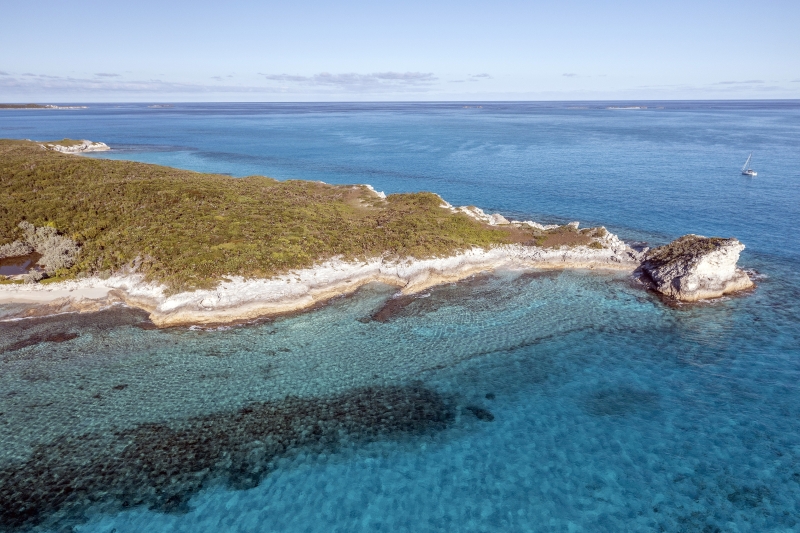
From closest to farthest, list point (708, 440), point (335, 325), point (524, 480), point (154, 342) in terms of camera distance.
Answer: point (524, 480) → point (708, 440) → point (154, 342) → point (335, 325)

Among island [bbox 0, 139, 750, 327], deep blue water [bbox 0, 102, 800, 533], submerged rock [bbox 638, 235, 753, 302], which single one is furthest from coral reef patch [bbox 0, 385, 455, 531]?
submerged rock [bbox 638, 235, 753, 302]

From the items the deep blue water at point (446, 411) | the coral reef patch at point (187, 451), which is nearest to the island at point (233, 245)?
the deep blue water at point (446, 411)

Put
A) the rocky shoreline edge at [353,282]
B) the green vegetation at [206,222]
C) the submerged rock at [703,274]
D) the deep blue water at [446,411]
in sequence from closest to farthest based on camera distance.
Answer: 1. the deep blue water at [446,411]
2. the rocky shoreline edge at [353,282]
3. the submerged rock at [703,274]
4. the green vegetation at [206,222]

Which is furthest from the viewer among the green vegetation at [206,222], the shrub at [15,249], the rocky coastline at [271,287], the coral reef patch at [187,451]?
the shrub at [15,249]

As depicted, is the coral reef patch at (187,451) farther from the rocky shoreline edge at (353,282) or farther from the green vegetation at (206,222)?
the green vegetation at (206,222)

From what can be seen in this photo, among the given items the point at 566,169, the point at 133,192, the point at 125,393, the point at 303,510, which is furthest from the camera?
the point at 566,169

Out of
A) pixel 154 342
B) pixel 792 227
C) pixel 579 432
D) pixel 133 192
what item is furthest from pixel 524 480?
pixel 792 227

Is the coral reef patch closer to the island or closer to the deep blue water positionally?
the deep blue water

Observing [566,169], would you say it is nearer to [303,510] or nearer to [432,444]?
[432,444]
